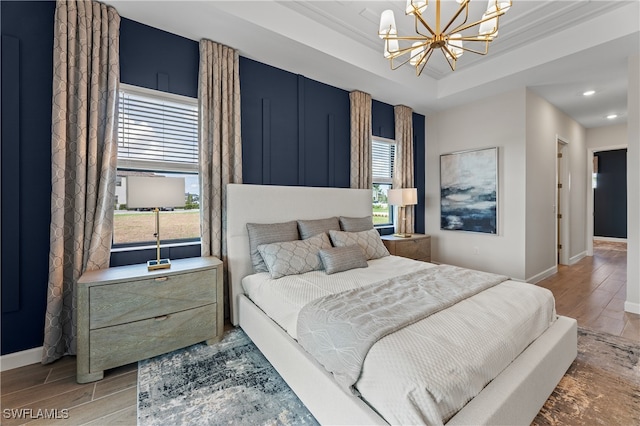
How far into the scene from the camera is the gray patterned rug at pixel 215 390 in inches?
60.0

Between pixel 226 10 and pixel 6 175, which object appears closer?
pixel 6 175

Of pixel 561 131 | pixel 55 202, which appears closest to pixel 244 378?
pixel 55 202

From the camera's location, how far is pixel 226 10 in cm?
228

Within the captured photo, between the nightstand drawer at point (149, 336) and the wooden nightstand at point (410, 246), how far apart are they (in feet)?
8.17

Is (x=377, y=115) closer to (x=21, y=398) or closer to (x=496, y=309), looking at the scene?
(x=496, y=309)

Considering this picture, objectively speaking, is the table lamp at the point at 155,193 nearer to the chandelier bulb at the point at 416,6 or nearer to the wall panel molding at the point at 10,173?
the wall panel molding at the point at 10,173

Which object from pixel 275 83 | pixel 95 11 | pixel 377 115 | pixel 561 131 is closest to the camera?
pixel 95 11

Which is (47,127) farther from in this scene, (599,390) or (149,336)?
(599,390)

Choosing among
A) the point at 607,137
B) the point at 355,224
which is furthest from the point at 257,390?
the point at 607,137

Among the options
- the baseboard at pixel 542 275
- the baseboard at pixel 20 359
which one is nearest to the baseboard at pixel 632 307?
the baseboard at pixel 542 275

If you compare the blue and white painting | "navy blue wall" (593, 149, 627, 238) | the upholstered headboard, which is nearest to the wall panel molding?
the upholstered headboard

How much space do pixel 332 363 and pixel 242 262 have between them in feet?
5.21

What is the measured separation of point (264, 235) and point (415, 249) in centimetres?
241

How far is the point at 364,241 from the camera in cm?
298
